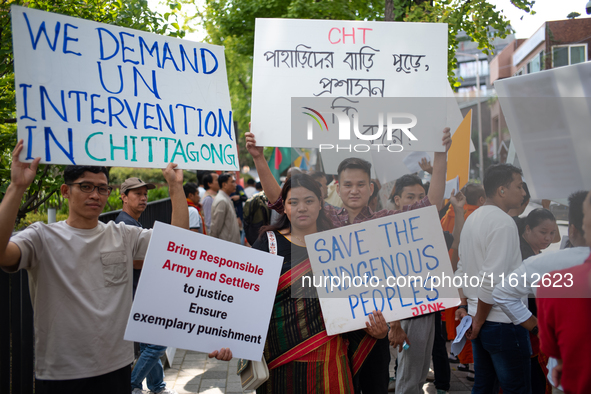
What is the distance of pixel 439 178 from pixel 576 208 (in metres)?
0.73

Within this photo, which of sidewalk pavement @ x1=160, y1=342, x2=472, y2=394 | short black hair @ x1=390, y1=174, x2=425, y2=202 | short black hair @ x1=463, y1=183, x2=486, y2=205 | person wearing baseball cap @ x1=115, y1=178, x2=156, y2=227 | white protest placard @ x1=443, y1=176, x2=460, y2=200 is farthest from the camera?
sidewalk pavement @ x1=160, y1=342, x2=472, y2=394

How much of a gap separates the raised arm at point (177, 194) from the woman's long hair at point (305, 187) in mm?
455

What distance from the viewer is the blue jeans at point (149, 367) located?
4.04 meters

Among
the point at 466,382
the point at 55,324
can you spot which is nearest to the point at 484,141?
the point at 466,382

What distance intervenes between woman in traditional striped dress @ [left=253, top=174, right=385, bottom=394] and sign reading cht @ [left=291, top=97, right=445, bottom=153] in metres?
0.44

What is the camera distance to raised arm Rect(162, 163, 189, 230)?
2541 mm

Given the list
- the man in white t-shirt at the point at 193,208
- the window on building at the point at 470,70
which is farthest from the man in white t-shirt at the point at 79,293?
the window on building at the point at 470,70

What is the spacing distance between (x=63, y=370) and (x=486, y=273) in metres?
2.46

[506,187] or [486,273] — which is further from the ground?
[506,187]

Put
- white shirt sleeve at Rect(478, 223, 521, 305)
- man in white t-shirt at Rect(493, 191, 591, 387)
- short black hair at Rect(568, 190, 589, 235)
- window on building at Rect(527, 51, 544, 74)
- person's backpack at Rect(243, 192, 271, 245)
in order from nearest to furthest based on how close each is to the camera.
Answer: man in white t-shirt at Rect(493, 191, 591, 387)
short black hair at Rect(568, 190, 589, 235)
white shirt sleeve at Rect(478, 223, 521, 305)
person's backpack at Rect(243, 192, 271, 245)
window on building at Rect(527, 51, 544, 74)

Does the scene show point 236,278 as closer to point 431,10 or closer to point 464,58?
point 431,10

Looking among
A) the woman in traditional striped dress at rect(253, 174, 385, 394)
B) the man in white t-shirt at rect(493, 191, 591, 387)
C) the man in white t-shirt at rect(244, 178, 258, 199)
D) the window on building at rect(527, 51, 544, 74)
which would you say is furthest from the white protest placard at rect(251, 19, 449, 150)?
the window on building at rect(527, 51, 544, 74)

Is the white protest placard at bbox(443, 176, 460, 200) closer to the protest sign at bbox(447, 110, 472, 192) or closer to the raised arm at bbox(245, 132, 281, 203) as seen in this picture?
the protest sign at bbox(447, 110, 472, 192)

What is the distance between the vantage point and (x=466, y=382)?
15.2ft
